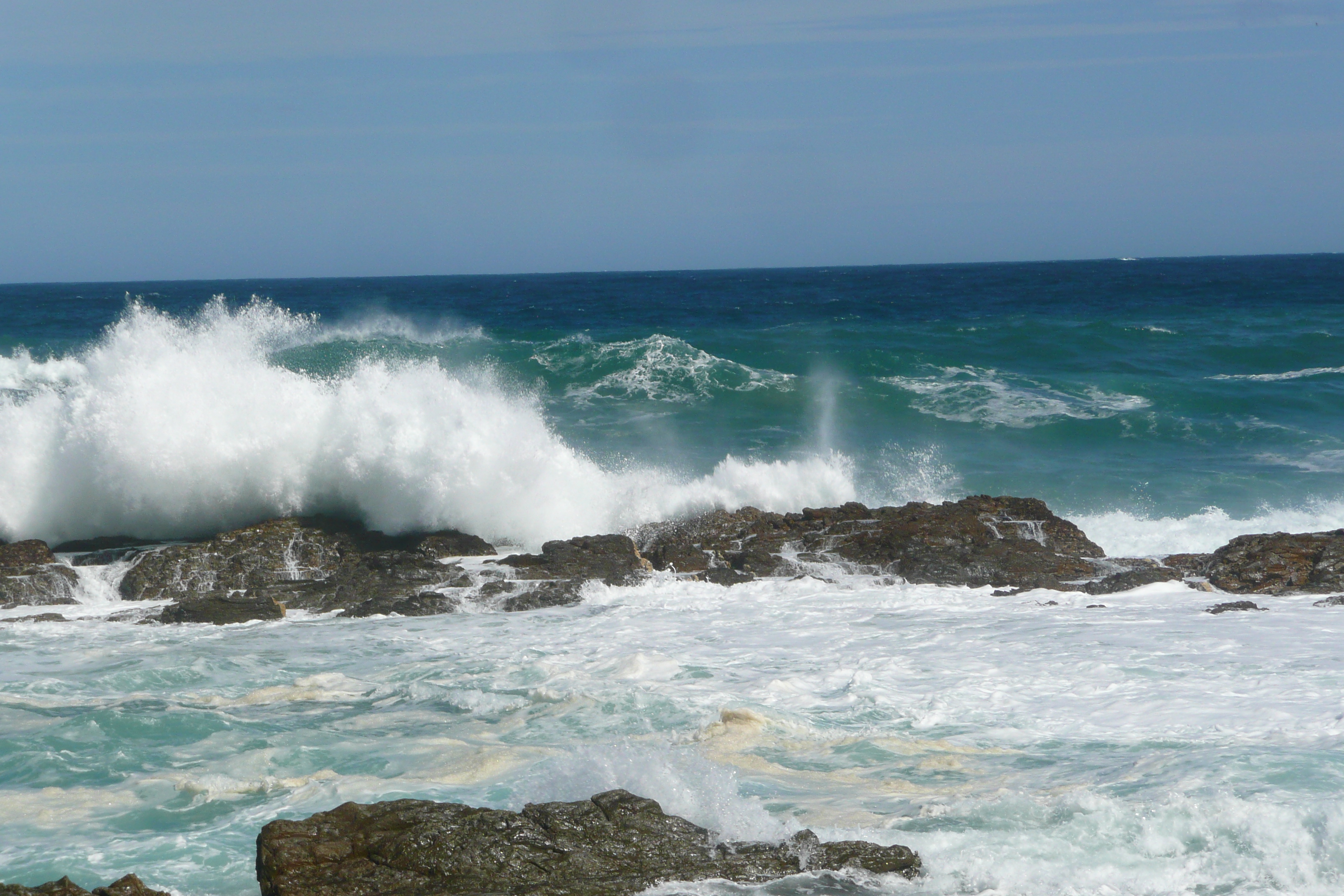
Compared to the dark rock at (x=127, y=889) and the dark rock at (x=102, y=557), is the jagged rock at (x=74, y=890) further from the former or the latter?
the dark rock at (x=102, y=557)

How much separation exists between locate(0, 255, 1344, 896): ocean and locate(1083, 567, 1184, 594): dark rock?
0.35 meters

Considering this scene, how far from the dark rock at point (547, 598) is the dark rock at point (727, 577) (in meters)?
1.16

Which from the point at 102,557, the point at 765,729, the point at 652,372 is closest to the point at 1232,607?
the point at 765,729

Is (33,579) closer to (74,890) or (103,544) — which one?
(103,544)

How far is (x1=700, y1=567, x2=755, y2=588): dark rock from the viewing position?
10.6 m

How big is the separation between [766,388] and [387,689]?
16.3m

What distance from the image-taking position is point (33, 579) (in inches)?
412

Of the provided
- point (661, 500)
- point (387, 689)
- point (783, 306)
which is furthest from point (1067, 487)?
point (783, 306)

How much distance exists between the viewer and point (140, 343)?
1314 cm

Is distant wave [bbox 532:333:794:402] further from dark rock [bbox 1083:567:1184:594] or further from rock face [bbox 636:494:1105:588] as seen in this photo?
dark rock [bbox 1083:567:1184:594]

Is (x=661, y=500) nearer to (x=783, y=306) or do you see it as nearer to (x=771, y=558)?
(x=771, y=558)

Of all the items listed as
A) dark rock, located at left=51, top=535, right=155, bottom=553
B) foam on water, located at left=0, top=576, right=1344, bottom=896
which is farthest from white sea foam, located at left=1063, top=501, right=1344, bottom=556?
dark rock, located at left=51, top=535, right=155, bottom=553

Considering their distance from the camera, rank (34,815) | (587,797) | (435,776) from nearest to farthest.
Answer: (587,797), (34,815), (435,776)

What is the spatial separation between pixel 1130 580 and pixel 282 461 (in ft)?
27.3
